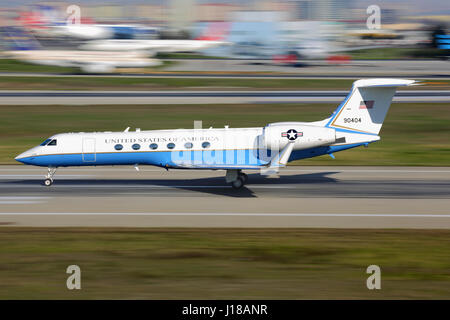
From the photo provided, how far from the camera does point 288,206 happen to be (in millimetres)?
23000

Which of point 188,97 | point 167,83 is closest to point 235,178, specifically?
point 188,97

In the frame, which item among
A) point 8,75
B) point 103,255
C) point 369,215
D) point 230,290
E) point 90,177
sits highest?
point 8,75

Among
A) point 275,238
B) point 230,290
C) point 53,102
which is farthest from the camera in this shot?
point 53,102

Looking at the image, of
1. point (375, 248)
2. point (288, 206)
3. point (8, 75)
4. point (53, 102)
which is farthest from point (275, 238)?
point (8, 75)

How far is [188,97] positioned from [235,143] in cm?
3129

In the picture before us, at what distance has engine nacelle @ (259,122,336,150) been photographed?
24.8 m

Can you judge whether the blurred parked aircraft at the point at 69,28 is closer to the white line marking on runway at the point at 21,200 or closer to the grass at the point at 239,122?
the grass at the point at 239,122

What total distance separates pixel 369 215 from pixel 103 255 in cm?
1034

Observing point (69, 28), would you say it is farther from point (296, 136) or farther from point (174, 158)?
point (296, 136)

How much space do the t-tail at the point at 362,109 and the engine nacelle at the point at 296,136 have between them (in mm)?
713

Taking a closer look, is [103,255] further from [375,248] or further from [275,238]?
[375,248]

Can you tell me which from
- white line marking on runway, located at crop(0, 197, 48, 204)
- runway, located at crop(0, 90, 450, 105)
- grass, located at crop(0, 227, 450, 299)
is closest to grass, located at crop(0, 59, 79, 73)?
runway, located at crop(0, 90, 450, 105)

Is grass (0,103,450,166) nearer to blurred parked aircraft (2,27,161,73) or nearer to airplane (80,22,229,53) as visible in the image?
blurred parked aircraft (2,27,161,73)

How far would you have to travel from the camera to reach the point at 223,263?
15.8m
